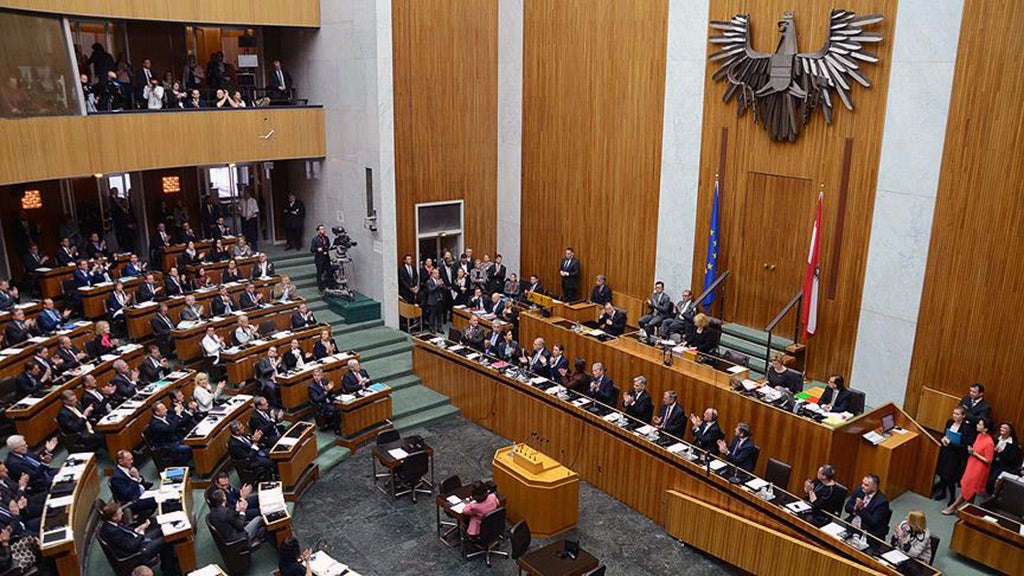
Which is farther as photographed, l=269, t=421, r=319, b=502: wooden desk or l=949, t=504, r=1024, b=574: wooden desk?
l=269, t=421, r=319, b=502: wooden desk

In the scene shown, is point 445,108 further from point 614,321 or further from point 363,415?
point 363,415

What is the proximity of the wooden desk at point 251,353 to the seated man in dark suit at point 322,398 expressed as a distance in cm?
131

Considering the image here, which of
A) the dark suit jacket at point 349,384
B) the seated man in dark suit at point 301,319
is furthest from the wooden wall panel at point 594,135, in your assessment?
the dark suit jacket at point 349,384

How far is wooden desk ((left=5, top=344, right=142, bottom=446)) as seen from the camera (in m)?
10.6

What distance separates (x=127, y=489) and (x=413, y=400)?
210 inches

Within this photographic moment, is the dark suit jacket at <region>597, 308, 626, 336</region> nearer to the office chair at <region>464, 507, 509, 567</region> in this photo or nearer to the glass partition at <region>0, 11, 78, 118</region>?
the office chair at <region>464, 507, 509, 567</region>

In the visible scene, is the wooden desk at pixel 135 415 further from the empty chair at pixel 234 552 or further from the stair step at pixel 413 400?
the stair step at pixel 413 400

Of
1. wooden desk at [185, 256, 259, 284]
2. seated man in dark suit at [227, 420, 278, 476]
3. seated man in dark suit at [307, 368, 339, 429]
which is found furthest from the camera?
wooden desk at [185, 256, 259, 284]

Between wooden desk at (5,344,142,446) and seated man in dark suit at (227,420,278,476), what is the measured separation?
8.43 feet

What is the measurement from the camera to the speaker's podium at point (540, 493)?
10.3 metres

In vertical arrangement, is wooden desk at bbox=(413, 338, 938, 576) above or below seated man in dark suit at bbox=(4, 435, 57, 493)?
below

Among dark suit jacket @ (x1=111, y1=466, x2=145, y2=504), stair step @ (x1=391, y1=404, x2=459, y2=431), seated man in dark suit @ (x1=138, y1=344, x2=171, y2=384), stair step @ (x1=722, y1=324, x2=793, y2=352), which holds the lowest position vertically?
stair step @ (x1=391, y1=404, x2=459, y2=431)

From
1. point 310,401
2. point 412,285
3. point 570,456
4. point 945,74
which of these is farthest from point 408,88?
point 945,74

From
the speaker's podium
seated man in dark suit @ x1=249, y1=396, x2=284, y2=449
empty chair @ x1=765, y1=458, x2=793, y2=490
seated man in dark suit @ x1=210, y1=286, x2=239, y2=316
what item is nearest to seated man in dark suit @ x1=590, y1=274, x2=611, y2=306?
the speaker's podium
